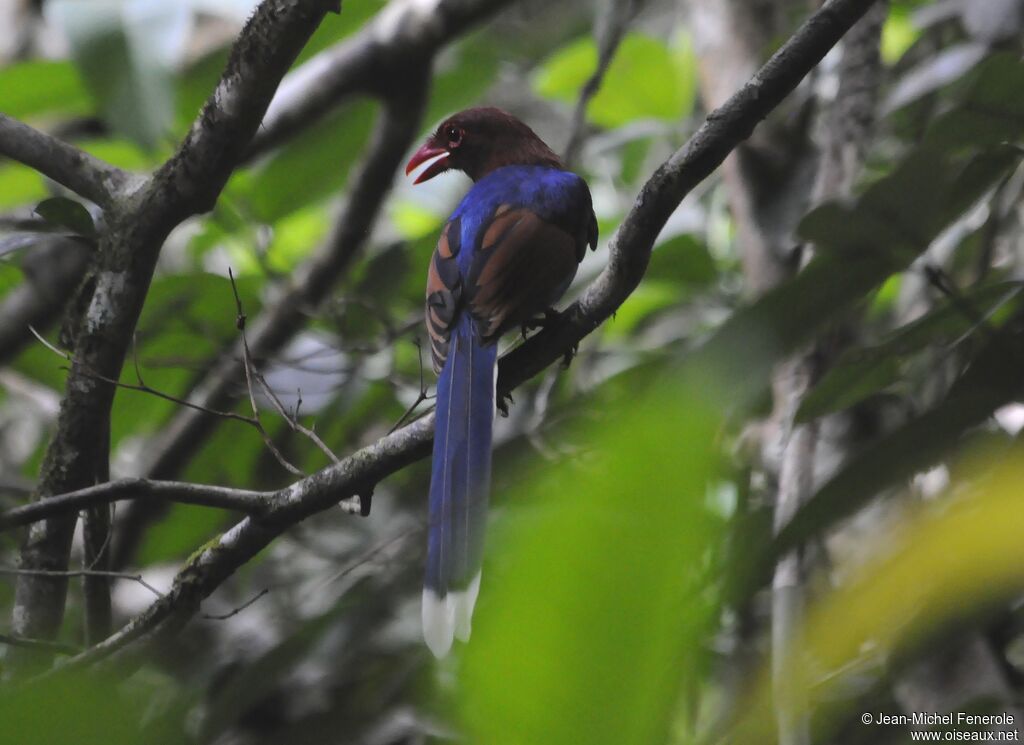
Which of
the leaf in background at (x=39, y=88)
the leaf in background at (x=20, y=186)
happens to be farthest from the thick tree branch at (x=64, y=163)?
the leaf in background at (x=20, y=186)

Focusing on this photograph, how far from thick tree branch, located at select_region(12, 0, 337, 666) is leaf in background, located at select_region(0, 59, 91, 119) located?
1.92 metres

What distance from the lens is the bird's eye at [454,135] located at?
3.62m

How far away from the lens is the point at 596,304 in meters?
2.11

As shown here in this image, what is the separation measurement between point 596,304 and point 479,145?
166 cm

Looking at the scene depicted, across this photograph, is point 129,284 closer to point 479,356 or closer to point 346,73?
point 479,356

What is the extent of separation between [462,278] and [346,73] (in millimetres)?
1602

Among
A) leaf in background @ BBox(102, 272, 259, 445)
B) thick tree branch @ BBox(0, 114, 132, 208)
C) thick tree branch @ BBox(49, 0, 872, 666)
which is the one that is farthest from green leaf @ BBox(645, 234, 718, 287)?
thick tree branch @ BBox(0, 114, 132, 208)

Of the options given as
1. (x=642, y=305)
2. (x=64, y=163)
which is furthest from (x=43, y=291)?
(x=642, y=305)

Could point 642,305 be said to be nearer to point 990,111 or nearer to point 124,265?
point 990,111

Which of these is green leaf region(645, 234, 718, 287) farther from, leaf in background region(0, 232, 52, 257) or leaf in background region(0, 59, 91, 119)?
leaf in background region(0, 59, 91, 119)

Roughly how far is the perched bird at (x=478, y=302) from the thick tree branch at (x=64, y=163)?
0.82 m

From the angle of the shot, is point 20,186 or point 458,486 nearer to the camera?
point 458,486

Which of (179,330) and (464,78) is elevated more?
(464,78)

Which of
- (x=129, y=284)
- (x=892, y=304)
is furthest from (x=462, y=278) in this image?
(x=892, y=304)
